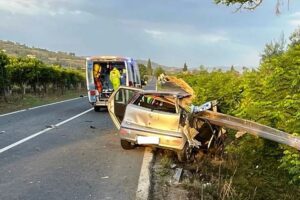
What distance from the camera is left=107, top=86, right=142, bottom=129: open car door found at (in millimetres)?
10931

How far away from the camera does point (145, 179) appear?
294 inches

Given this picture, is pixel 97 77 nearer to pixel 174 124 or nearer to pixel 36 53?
pixel 174 124

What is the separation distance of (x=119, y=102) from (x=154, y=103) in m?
1.20

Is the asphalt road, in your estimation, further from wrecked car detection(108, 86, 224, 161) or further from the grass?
the grass

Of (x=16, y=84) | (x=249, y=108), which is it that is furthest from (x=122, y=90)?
(x=16, y=84)

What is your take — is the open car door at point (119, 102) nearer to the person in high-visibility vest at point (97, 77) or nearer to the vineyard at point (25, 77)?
the person in high-visibility vest at point (97, 77)

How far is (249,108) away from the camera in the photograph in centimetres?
957

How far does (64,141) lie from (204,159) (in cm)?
370

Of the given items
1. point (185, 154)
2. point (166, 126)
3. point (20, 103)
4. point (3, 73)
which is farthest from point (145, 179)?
point (3, 73)

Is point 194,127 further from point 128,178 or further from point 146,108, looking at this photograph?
point 128,178

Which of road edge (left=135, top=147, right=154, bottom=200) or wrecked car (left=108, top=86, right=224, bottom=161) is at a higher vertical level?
wrecked car (left=108, top=86, right=224, bottom=161)

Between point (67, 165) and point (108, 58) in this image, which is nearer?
point (67, 165)

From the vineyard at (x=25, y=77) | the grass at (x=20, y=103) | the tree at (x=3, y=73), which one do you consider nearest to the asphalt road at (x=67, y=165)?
the grass at (x=20, y=103)

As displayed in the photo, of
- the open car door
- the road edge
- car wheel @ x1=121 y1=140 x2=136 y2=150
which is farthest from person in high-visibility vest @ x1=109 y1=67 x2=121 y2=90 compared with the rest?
the road edge
